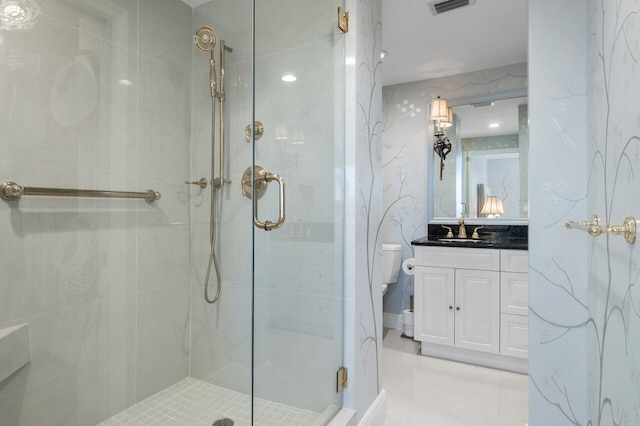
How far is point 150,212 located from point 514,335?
2.45 metres

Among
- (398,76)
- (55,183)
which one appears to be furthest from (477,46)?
(55,183)

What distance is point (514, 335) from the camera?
8.01ft

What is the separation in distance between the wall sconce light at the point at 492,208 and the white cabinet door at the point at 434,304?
0.76 metres

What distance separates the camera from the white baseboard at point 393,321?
11.2ft

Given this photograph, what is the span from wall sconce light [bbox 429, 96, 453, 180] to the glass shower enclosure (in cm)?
215

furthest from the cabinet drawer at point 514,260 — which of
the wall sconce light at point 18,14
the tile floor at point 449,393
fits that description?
the wall sconce light at point 18,14

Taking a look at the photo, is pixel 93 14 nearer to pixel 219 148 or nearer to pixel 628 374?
pixel 219 148

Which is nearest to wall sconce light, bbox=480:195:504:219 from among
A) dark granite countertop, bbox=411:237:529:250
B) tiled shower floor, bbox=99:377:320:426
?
dark granite countertop, bbox=411:237:529:250

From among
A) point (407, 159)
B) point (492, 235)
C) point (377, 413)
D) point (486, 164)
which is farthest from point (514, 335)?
point (407, 159)

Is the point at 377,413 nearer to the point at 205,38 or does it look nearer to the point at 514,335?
the point at 514,335

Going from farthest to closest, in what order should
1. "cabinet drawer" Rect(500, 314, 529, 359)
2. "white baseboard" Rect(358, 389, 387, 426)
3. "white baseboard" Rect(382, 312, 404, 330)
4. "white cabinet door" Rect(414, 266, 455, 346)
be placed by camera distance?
"white baseboard" Rect(382, 312, 404, 330) → "white cabinet door" Rect(414, 266, 455, 346) → "cabinet drawer" Rect(500, 314, 529, 359) → "white baseboard" Rect(358, 389, 387, 426)

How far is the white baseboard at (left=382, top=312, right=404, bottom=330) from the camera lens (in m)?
3.40

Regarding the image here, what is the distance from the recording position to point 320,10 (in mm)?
1512

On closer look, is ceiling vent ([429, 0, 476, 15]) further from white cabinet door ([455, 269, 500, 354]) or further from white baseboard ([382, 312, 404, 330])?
white baseboard ([382, 312, 404, 330])
